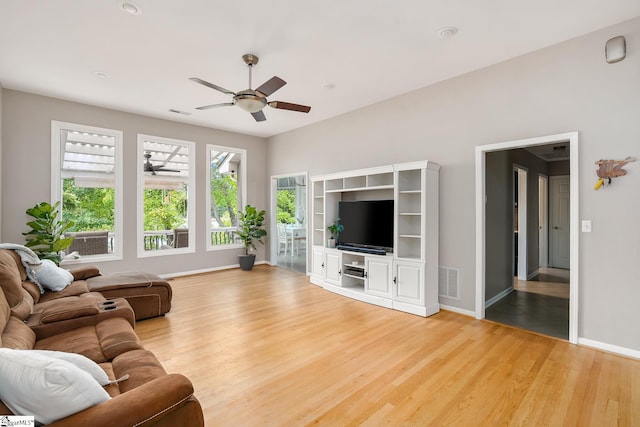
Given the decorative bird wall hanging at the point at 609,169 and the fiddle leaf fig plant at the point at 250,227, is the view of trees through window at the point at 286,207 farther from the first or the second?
the decorative bird wall hanging at the point at 609,169

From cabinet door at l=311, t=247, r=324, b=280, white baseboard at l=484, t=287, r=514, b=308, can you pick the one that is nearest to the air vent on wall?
white baseboard at l=484, t=287, r=514, b=308

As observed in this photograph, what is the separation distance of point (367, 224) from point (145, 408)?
3.92m

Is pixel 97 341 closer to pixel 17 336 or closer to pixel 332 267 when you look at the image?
pixel 17 336

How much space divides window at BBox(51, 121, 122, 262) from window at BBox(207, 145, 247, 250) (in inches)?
67.2

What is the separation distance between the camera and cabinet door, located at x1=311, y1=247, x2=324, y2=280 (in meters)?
5.48

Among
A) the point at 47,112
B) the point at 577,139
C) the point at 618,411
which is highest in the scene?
the point at 47,112

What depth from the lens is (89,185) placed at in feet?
17.7

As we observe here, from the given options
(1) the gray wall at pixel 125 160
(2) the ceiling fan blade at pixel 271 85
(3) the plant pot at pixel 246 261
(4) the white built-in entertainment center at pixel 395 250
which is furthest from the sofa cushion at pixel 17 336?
(3) the plant pot at pixel 246 261

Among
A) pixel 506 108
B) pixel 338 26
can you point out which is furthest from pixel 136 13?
pixel 506 108

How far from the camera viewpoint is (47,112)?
16.1ft

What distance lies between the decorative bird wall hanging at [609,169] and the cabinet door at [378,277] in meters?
2.44

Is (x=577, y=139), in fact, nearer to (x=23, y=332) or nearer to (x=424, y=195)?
(x=424, y=195)

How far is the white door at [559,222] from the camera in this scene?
7.03 m

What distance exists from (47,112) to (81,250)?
2.29 m
